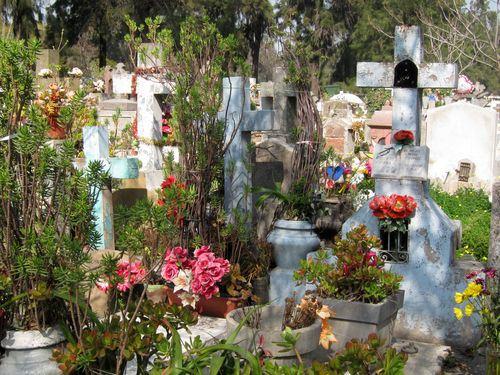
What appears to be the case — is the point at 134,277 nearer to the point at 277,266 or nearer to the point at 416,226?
the point at 277,266

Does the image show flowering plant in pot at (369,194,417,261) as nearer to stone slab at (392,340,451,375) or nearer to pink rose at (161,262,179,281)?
stone slab at (392,340,451,375)

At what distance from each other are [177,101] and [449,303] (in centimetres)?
229

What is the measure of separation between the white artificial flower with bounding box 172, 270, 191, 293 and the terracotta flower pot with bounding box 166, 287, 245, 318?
0.31m

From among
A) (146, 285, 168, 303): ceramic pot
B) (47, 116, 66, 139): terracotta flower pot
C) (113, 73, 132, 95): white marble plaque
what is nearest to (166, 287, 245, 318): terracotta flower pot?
(146, 285, 168, 303): ceramic pot

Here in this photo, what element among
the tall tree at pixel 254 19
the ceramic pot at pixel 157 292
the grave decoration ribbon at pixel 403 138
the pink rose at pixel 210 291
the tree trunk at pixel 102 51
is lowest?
the ceramic pot at pixel 157 292

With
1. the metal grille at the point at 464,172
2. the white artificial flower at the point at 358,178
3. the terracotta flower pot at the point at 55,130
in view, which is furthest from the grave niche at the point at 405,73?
the metal grille at the point at 464,172

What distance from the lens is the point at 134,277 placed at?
3842 mm

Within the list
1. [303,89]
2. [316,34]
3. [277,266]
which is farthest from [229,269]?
[316,34]

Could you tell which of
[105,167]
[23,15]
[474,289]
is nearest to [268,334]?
[474,289]

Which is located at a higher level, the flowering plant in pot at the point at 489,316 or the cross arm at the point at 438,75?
the cross arm at the point at 438,75

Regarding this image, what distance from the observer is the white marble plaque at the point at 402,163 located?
4.67 meters

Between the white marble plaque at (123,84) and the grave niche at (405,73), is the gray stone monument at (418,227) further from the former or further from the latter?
the white marble plaque at (123,84)

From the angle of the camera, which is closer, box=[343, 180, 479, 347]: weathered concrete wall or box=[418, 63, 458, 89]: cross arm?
box=[343, 180, 479, 347]: weathered concrete wall

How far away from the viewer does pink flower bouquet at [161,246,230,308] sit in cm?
421
